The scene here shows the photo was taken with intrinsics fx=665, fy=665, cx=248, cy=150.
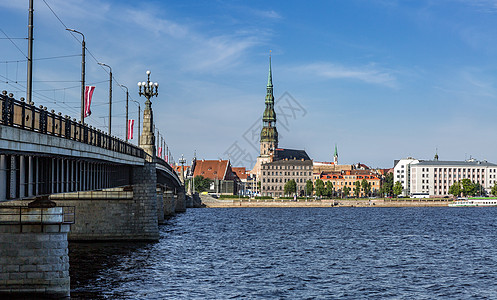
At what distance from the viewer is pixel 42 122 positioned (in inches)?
1106

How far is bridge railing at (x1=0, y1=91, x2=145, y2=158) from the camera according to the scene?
2348 centimetres

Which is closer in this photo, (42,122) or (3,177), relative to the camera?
(3,177)

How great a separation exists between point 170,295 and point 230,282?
19.2 ft

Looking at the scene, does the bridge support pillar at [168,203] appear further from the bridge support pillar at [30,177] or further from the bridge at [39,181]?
the bridge support pillar at [30,177]

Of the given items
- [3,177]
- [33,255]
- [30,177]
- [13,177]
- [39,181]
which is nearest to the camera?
[3,177]

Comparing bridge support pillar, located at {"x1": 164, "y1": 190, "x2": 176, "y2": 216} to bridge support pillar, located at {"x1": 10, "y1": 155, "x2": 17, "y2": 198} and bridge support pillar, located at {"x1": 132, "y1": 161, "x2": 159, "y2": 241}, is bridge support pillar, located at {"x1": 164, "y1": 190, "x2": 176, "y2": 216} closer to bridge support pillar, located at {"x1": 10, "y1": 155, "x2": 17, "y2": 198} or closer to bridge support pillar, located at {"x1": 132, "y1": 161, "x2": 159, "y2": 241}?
bridge support pillar, located at {"x1": 132, "y1": 161, "x2": 159, "y2": 241}

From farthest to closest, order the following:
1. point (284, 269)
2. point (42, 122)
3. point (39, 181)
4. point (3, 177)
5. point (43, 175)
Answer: point (284, 269)
point (43, 175)
point (39, 181)
point (42, 122)
point (3, 177)

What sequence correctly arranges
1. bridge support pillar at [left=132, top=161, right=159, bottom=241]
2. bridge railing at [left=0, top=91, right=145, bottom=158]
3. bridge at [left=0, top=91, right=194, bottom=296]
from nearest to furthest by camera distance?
bridge railing at [left=0, top=91, right=145, bottom=158], bridge at [left=0, top=91, right=194, bottom=296], bridge support pillar at [left=132, top=161, right=159, bottom=241]

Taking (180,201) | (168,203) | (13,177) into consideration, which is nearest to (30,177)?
(13,177)

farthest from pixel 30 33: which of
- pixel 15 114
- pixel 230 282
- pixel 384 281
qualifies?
pixel 384 281

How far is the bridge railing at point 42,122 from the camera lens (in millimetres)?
23484

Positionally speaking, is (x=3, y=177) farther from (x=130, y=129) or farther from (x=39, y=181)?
(x=130, y=129)

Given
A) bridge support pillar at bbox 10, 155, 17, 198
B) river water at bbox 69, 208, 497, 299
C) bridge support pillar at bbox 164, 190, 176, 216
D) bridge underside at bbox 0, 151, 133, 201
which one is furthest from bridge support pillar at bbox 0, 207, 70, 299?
bridge support pillar at bbox 164, 190, 176, 216

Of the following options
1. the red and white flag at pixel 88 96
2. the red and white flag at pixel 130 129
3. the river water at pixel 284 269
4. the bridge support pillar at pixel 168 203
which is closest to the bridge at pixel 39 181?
the red and white flag at pixel 88 96
